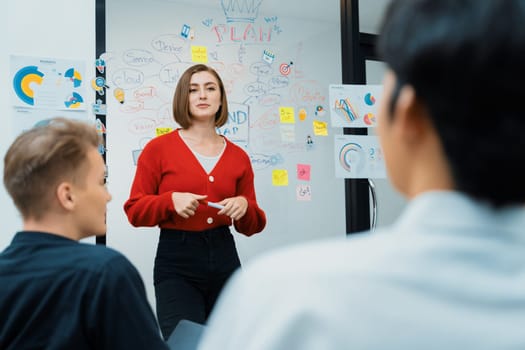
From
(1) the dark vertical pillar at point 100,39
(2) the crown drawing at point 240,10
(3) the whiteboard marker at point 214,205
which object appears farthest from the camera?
(2) the crown drawing at point 240,10

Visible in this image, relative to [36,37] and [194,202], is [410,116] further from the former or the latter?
[36,37]

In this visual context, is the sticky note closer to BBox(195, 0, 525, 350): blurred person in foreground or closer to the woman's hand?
the woman's hand

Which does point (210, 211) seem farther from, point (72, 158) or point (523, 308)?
point (523, 308)

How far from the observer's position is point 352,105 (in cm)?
304

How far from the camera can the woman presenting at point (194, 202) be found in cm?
207

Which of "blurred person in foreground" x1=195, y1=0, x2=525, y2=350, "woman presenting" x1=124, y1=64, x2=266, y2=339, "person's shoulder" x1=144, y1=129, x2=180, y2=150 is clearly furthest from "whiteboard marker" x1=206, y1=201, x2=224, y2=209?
"blurred person in foreground" x1=195, y1=0, x2=525, y2=350

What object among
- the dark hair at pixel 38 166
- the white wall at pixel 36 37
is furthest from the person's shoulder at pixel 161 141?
the dark hair at pixel 38 166

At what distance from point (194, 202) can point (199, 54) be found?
118 centimetres

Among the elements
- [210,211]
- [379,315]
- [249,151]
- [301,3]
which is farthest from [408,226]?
[301,3]

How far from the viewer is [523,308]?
413 mm

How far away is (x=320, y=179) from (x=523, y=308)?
9.45 ft

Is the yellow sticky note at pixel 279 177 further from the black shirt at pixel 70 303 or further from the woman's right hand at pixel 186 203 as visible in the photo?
the black shirt at pixel 70 303

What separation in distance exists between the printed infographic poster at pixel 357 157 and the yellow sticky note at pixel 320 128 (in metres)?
0.28

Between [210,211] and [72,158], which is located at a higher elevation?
[72,158]
